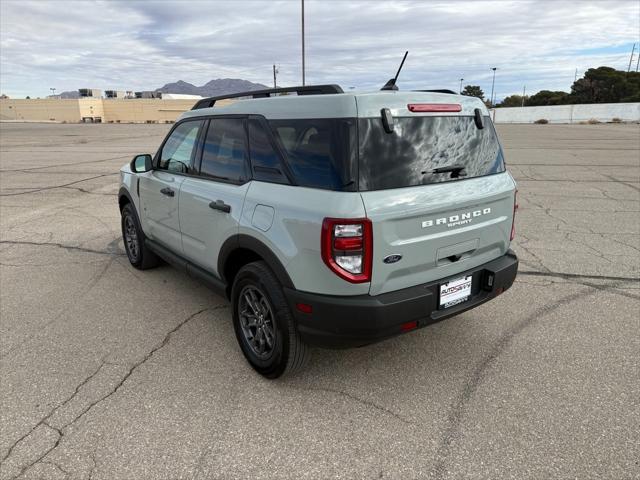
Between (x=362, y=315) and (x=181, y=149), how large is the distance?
246cm

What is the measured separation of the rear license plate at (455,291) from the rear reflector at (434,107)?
105 cm

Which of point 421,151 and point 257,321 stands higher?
point 421,151

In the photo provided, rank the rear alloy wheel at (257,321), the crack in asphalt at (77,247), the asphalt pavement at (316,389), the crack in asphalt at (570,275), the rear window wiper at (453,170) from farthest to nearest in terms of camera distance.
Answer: the crack in asphalt at (77,247) → the crack in asphalt at (570,275) → the rear alloy wheel at (257,321) → the rear window wiper at (453,170) → the asphalt pavement at (316,389)

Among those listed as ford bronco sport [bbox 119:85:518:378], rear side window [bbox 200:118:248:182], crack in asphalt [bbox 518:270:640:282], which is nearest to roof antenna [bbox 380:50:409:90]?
ford bronco sport [bbox 119:85:518:378]

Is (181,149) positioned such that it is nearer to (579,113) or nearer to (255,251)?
(255,251)

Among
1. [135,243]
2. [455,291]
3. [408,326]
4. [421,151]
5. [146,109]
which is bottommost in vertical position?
[135,243]

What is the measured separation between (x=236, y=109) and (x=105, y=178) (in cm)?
1006

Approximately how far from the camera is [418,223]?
2576 millimetres

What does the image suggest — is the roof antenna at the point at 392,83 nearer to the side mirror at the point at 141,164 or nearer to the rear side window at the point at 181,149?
the rear side window at the point at 181,149

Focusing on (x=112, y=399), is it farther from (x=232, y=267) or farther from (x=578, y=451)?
(x=578, y=451)

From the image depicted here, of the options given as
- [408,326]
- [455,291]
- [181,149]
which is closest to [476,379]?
[455,291]

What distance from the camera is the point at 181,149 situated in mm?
4008

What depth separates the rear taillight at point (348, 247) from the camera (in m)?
2.37

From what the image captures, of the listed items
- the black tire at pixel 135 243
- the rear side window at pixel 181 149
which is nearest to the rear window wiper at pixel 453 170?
the rear side window at pixel 181 149
